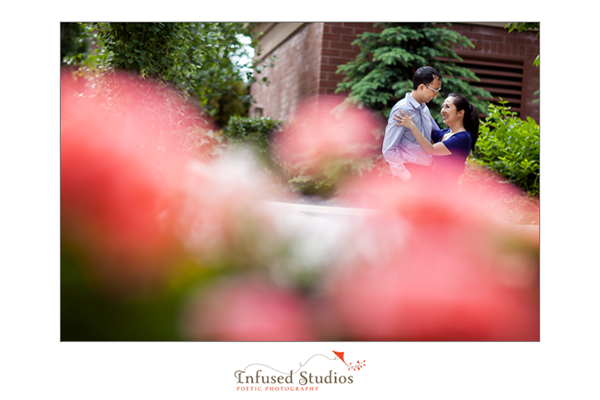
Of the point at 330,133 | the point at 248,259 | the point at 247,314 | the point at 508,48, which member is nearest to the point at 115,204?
the point at 248,259

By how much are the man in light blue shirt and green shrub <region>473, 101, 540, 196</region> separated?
1327mm

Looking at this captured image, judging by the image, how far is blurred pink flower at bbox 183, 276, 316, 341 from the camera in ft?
5.17

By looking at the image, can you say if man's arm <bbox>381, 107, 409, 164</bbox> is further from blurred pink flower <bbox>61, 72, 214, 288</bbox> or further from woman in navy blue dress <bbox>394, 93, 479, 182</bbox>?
blurred pink flower <bbox>61, 72, 214, 288</bbox>

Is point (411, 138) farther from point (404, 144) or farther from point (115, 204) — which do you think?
point (115, 204)

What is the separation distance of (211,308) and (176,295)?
0.13m

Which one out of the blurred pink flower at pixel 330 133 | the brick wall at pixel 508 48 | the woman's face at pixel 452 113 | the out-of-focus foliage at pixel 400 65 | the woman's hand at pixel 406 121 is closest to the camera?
the woman's hand at pixel 406 121

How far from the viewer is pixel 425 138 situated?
204 centimetres

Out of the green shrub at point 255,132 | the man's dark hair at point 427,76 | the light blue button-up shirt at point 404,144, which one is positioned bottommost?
the light blue button-up shirt at point 404,144

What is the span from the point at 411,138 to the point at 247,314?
42.7 inches

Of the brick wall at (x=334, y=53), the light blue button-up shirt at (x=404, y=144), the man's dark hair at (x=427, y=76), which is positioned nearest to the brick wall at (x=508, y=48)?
the brick wall at (x=334, y=53)

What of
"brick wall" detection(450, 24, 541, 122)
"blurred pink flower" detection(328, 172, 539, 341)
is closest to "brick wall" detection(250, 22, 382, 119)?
"brick wall" detection(450, 24, 541, 122)
